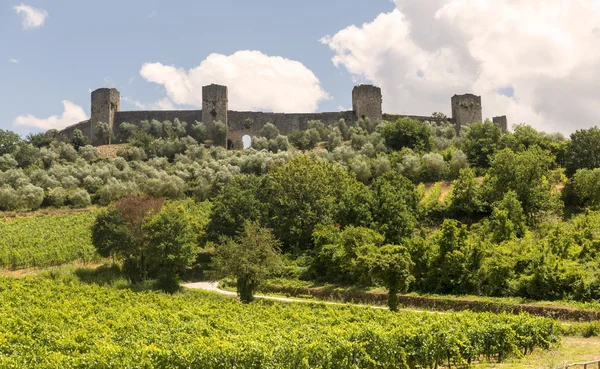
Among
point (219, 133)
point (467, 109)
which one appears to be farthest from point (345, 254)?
point (467, 109)

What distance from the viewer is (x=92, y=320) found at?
18625 mm

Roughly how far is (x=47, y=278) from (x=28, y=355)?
21.9 m

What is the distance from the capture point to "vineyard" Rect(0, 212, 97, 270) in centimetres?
3809

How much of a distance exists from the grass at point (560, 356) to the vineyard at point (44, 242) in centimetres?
3027

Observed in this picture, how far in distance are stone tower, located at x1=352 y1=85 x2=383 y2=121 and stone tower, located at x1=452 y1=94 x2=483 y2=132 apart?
30.5ft

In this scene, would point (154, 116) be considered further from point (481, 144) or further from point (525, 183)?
point (525, 183)

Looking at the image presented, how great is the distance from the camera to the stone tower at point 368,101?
71438 millimetres

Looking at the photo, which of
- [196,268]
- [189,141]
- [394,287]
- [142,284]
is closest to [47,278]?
[142,284]

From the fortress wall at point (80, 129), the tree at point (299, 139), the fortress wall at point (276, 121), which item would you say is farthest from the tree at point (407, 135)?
the fortress wall at point (80, 129)

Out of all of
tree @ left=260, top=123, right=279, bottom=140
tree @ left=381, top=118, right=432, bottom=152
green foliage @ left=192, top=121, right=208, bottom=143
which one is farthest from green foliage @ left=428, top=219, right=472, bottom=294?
green foliage @ left=192, top=121, right=208, bottom=143

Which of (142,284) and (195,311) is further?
(142,284)

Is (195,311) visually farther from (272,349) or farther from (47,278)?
(47,278)

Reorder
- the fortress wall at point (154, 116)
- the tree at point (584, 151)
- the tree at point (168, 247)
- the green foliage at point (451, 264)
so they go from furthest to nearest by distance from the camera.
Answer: the fortress wall at point (154, 116), the tree at point (584, 151), the tree at point (168, 247), the green foliage at point (451, 264)

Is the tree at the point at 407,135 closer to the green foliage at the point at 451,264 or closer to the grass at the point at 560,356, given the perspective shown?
the green foliage at the point at 451,264
